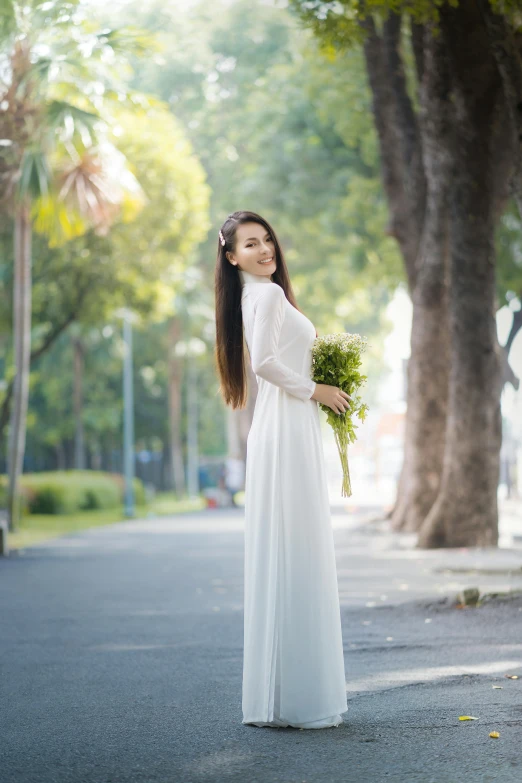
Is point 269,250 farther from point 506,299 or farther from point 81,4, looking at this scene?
point 506,299

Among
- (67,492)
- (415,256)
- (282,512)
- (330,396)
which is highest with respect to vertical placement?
(415,256)

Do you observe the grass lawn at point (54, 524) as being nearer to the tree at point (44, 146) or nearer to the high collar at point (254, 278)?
the tree at point (44, 146)

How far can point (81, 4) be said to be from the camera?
1831 centimetres

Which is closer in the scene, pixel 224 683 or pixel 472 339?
pixel 224 683

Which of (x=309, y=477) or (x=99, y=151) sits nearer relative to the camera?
(x=309, y=477)

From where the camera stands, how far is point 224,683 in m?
6.48

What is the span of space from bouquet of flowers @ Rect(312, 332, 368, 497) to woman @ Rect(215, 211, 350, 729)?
0.06 metres

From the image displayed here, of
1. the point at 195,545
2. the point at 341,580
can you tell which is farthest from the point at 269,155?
the point at 341,580

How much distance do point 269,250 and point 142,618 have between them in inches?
192

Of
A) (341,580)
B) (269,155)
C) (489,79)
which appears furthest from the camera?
(269,155)

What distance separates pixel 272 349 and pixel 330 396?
0.33m

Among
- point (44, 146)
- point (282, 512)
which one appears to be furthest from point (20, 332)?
point (282, 512)

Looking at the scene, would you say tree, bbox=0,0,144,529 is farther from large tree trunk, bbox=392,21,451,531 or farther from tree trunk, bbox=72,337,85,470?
tree trunk, bbox=72,337,85,470

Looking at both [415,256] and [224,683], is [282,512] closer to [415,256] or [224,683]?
[224,683]
